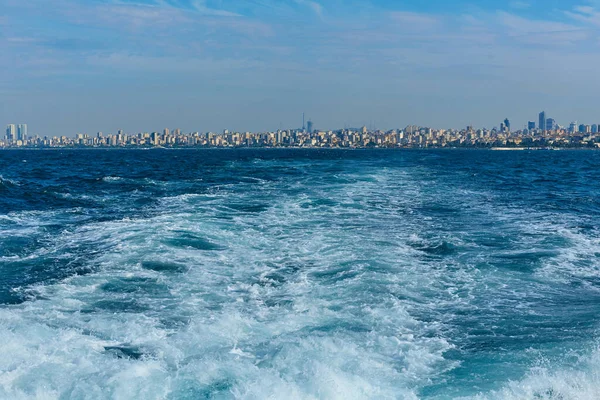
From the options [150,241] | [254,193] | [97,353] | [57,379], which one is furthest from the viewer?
[254,193]

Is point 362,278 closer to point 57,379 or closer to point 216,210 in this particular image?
point 57,379

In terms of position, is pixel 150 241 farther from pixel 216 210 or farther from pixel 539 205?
pixel 539 205

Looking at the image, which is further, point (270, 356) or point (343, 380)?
point (270, 356)

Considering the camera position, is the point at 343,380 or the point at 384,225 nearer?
the point at 343,380

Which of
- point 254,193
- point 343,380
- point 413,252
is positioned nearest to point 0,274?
point 343,380

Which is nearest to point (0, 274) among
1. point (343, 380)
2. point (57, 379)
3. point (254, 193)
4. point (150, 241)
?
point (150, 241)

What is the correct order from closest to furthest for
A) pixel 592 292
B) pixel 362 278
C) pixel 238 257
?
pixel 592 292, pixel 362 278, pixel 238 257
